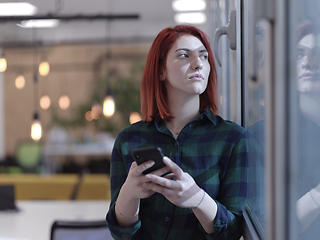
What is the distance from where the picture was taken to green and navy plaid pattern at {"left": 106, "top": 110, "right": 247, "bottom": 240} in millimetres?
951

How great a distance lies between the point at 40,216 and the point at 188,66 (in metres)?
2.53

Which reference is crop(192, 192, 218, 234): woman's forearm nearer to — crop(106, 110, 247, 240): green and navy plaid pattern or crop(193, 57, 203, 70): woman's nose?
crop(106, 110, 247, 240): green and navy plaid pattern

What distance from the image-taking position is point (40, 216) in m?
3.00

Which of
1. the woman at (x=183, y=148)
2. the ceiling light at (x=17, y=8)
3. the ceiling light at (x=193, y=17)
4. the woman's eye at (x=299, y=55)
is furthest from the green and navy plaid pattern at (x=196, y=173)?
the ceiling light at (x=193, y=17)

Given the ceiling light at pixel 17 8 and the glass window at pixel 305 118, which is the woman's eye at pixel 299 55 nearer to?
the glass window at pixel 305 118

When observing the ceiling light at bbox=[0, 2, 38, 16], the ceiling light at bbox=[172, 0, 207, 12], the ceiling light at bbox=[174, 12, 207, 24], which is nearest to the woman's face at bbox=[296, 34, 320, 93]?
the ceiling light at bbox=[172, 0, 207, 12]

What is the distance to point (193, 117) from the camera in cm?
104

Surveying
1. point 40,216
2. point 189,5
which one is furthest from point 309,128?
point 189,5

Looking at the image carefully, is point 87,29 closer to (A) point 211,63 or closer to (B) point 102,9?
(B) point 102,9

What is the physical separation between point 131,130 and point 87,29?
281 inches

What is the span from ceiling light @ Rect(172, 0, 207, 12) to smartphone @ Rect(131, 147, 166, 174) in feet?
16.9

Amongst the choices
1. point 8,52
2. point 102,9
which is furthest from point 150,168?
point 8,52

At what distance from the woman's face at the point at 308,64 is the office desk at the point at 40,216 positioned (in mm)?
2297

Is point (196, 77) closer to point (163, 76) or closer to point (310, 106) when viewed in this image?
point (163, 76)
